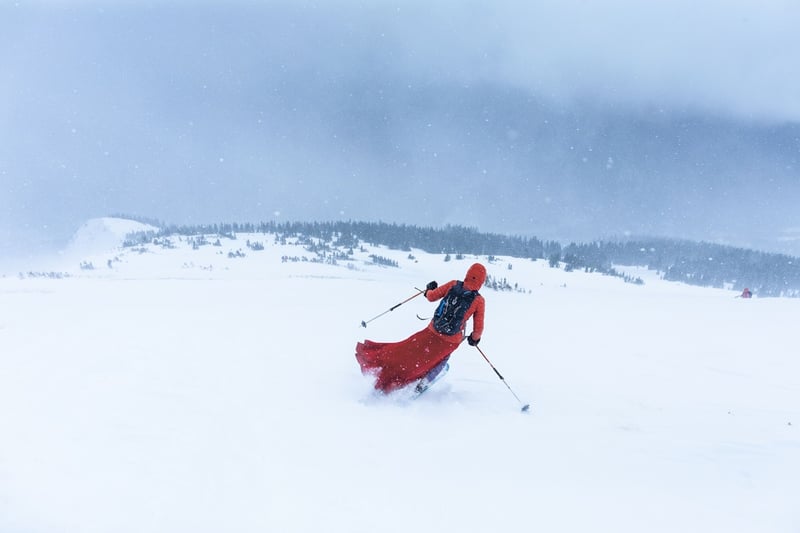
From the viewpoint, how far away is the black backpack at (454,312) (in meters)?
6.65

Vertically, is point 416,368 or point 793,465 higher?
point 416,368

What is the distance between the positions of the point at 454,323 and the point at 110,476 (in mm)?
4851

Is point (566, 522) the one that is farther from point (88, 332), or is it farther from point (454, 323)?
point (88, 332)

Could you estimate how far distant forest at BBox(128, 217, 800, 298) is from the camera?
114m

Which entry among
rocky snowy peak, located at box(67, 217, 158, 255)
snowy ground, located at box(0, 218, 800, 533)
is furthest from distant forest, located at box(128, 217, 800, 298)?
snowy ground, located at box(0, 218, 800, 533)

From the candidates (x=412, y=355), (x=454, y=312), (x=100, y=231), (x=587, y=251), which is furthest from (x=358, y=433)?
(x=100, y=231)

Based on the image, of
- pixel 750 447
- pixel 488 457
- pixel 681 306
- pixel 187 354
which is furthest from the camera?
pixel 681 306

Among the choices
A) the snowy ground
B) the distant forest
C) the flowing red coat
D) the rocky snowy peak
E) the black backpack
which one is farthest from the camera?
the rocky snowy peak

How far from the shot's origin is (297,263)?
6106 centimetres

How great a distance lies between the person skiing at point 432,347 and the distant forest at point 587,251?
89852 millimetres

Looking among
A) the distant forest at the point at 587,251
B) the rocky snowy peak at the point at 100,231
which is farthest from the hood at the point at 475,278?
the rocky snowy peak at the point at 100,231

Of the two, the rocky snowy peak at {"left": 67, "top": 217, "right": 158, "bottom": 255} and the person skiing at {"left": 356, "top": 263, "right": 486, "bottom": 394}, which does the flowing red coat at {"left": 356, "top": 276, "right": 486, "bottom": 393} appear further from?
the rocky snowy peak at {"left": 67, "top": 217, "right": 158, "bottom": 255}

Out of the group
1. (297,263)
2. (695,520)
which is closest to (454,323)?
(695,520)

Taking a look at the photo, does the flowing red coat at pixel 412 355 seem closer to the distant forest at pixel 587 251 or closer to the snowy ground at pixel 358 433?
the snowy ground at pixel 358 433
